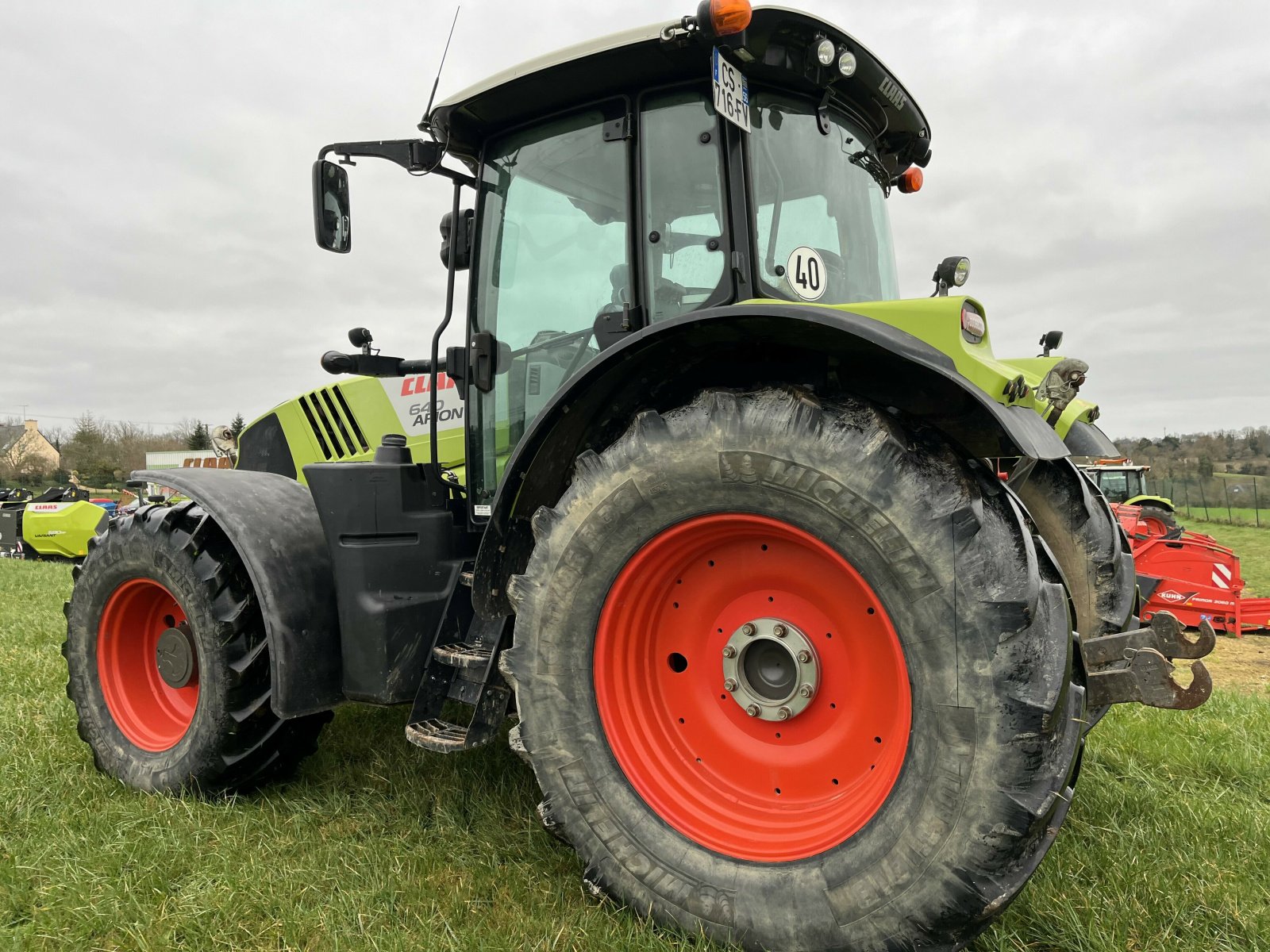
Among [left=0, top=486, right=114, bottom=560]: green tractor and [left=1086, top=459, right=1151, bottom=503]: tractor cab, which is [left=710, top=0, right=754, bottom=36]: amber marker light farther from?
[left=1086, top=459, right=1151, bottom=503]: tractor cab

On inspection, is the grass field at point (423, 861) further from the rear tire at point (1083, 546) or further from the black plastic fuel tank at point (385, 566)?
the rear tire at point (1083, 546)

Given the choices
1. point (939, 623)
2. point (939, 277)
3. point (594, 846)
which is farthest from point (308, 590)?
point (939, 277)

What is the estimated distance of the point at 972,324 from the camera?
212cm

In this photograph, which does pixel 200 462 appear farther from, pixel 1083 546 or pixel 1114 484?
pixel 1114 484

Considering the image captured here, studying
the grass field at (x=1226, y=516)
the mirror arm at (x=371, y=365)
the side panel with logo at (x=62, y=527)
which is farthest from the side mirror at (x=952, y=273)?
the grass field at (x=1226, y=516)

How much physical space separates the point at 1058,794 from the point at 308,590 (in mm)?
2330

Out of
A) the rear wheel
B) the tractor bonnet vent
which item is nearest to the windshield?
the rear wheel

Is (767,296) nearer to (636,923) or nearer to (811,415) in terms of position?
(811,415)

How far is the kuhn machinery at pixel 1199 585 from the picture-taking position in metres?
8.77

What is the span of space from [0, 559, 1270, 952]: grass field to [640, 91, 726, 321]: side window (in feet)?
5.74

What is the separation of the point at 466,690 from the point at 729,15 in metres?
2.12

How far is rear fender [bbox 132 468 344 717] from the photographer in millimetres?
2826

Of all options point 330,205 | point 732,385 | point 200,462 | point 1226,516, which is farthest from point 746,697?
point 1226,516

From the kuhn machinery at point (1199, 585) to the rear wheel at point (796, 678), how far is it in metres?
8.19
